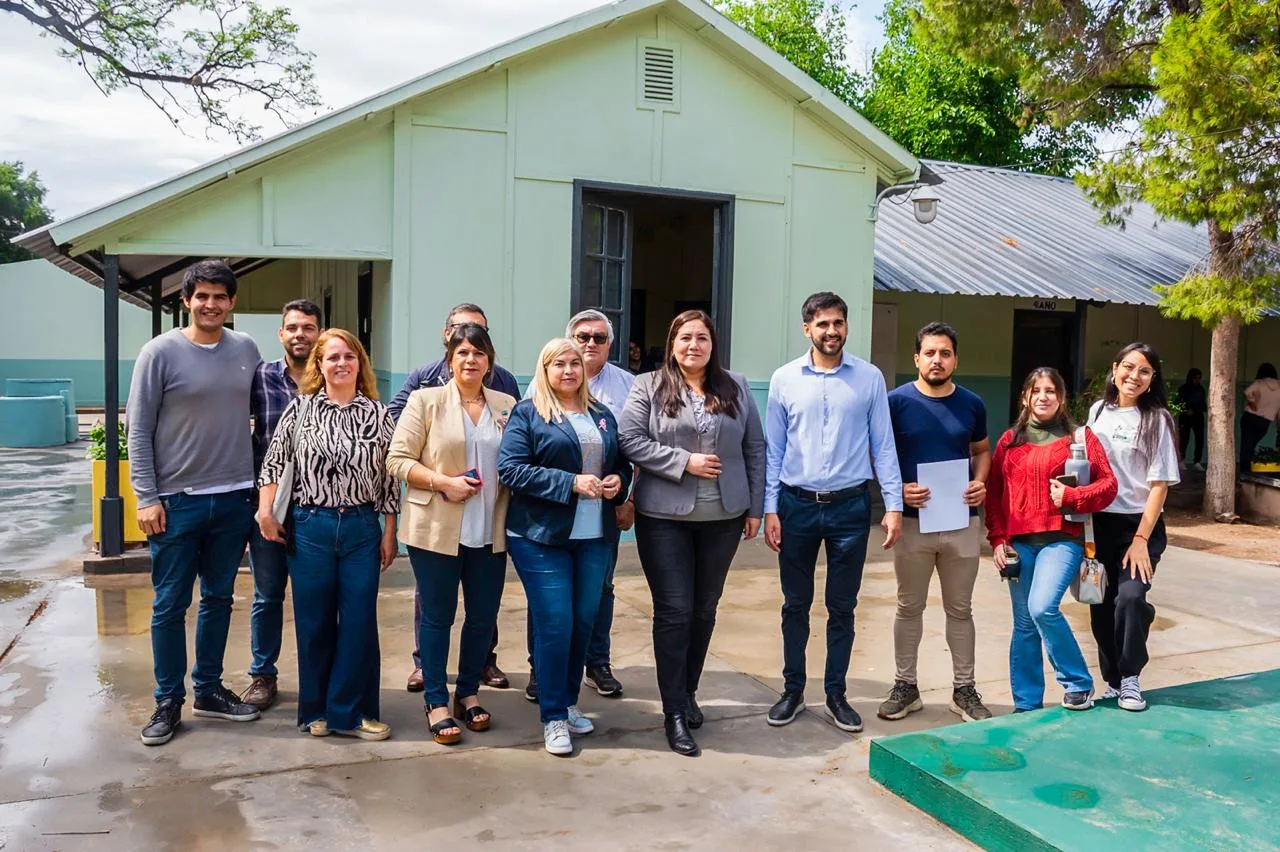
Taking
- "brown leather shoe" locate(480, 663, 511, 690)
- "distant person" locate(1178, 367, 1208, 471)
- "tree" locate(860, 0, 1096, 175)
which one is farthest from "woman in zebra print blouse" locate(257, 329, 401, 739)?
"tree" locate(860, 0, 1096, 175)

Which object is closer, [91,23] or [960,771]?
[960,771]

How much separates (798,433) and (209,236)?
4.98m

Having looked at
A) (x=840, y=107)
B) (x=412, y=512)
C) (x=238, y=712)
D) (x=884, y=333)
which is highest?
(x=840, y=107)

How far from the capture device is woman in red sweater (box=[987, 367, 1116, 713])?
14.9ft

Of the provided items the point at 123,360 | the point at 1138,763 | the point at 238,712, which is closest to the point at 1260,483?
the point at 1138,763

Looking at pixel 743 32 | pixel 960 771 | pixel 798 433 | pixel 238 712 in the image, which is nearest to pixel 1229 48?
pixel 743 32

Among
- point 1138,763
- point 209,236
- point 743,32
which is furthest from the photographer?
point 743,32

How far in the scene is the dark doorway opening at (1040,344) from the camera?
14.8m

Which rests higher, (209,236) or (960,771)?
(209,236)

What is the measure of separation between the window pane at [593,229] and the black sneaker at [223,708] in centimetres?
488

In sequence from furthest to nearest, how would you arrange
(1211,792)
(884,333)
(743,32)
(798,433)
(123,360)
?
(123,360) → (884,333) → (743,32) → (798,433) → (1211,792)

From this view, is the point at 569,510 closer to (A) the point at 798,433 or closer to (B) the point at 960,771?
(A) the point at 798,433

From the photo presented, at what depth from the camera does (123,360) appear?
28.8 m

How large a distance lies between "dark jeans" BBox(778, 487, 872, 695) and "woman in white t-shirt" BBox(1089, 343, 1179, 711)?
3.67 ft
